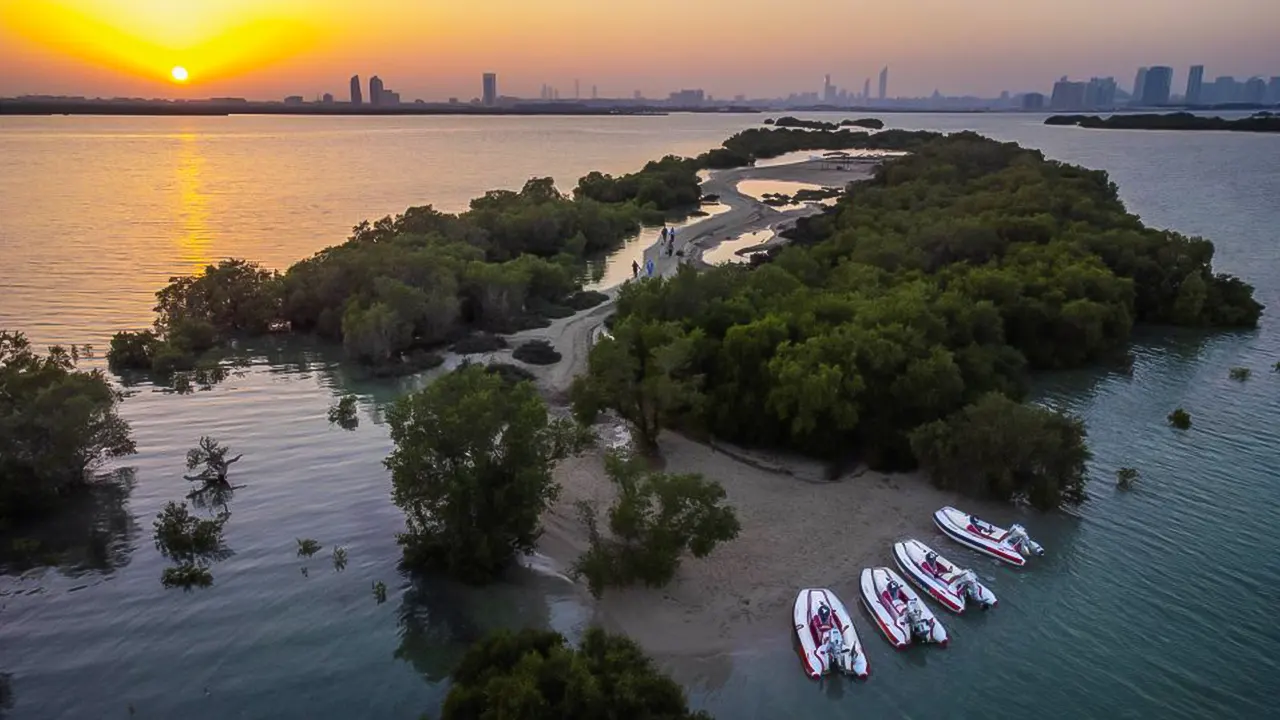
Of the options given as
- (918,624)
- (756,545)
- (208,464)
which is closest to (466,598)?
(756,545)

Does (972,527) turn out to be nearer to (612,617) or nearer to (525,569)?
(612,617)

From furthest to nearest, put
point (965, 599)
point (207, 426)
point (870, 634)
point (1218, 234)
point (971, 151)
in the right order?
point (971, 151)
point (1218, 234)
point (207, 426)
point (965, 599)
point (870, 634)

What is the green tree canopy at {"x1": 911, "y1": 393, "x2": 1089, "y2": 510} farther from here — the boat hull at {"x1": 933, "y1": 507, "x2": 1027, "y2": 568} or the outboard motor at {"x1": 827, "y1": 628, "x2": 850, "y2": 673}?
the outboard motor at {"x1": 827, "y1": 628, "x2": 850, "y2": 673}

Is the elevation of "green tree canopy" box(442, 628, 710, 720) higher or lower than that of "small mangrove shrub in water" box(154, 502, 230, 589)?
higher

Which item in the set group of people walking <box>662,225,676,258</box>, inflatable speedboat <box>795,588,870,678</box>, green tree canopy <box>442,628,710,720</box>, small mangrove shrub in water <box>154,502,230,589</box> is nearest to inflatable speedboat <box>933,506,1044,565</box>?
inflatable speedboat <box>795,588,870,678</box>

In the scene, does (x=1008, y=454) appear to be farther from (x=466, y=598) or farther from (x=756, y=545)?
(x=466, y=598)

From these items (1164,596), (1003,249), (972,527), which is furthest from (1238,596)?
(1003,249)

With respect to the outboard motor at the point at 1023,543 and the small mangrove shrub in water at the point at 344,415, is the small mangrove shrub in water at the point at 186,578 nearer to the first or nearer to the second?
the small mangrove shrub in water at the point at 344,415
